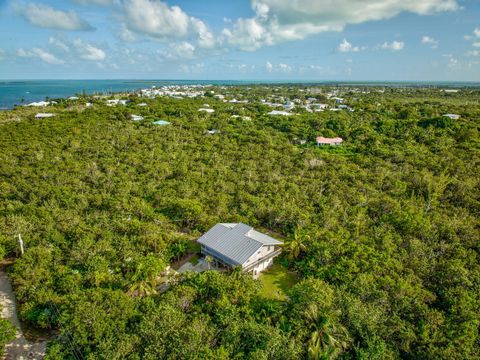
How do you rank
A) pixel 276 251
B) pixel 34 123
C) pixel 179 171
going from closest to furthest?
pixel 276 251
pixel 179 171
pixel 34 123

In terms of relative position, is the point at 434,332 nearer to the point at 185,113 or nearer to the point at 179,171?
the point at 179,171

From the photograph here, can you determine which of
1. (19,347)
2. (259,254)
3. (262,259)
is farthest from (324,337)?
(19,347)

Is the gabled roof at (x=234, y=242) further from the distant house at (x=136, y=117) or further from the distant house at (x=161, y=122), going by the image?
the distant house at (x=136, y=117)

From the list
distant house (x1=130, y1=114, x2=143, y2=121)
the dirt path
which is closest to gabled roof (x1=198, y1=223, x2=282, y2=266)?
the dirt path

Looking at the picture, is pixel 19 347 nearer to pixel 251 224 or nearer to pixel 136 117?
pixel 251 224

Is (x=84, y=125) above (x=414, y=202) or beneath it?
above

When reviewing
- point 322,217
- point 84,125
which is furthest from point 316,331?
point 84,125

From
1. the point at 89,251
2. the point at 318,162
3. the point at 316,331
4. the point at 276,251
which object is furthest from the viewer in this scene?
the point at 318,162

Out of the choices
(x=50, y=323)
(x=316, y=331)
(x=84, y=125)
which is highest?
(x=84, y=125)
